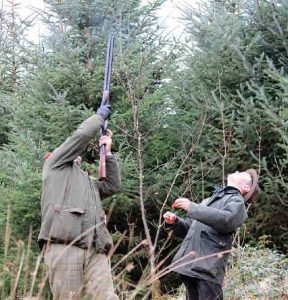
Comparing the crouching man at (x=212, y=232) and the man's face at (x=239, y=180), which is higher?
the man's face at (x=239, y=180)

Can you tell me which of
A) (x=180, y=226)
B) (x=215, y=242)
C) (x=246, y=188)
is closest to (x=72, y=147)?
(x=180, y=226)

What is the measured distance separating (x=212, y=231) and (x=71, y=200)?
3.90 feet

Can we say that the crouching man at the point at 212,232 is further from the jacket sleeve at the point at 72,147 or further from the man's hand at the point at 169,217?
the jacket sleeve at the point at 72,147

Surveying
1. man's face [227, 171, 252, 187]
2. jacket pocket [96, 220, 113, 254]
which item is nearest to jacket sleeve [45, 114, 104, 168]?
jacket pocket [96, 220, 113, 254]

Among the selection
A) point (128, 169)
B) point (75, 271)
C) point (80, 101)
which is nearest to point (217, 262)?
point (75, 271)

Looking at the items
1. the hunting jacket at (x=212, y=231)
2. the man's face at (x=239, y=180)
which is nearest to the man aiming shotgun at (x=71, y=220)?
the hunting jacket at (x=212, y=231)

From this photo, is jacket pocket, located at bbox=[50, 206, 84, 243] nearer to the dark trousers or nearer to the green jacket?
the green jacket

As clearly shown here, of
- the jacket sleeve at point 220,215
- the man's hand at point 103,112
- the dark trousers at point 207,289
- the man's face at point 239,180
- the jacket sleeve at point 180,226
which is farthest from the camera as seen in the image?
the jacket sleeve at point 180,226

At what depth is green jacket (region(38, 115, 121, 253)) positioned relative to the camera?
4559 millimetres

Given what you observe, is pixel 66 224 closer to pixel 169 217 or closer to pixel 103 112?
pixel 169 217

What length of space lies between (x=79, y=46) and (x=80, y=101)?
2.80 feet

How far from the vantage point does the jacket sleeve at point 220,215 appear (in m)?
4.50

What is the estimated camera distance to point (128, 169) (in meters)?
7.92

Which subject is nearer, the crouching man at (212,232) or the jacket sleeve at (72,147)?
the crouching man at (212,232)
